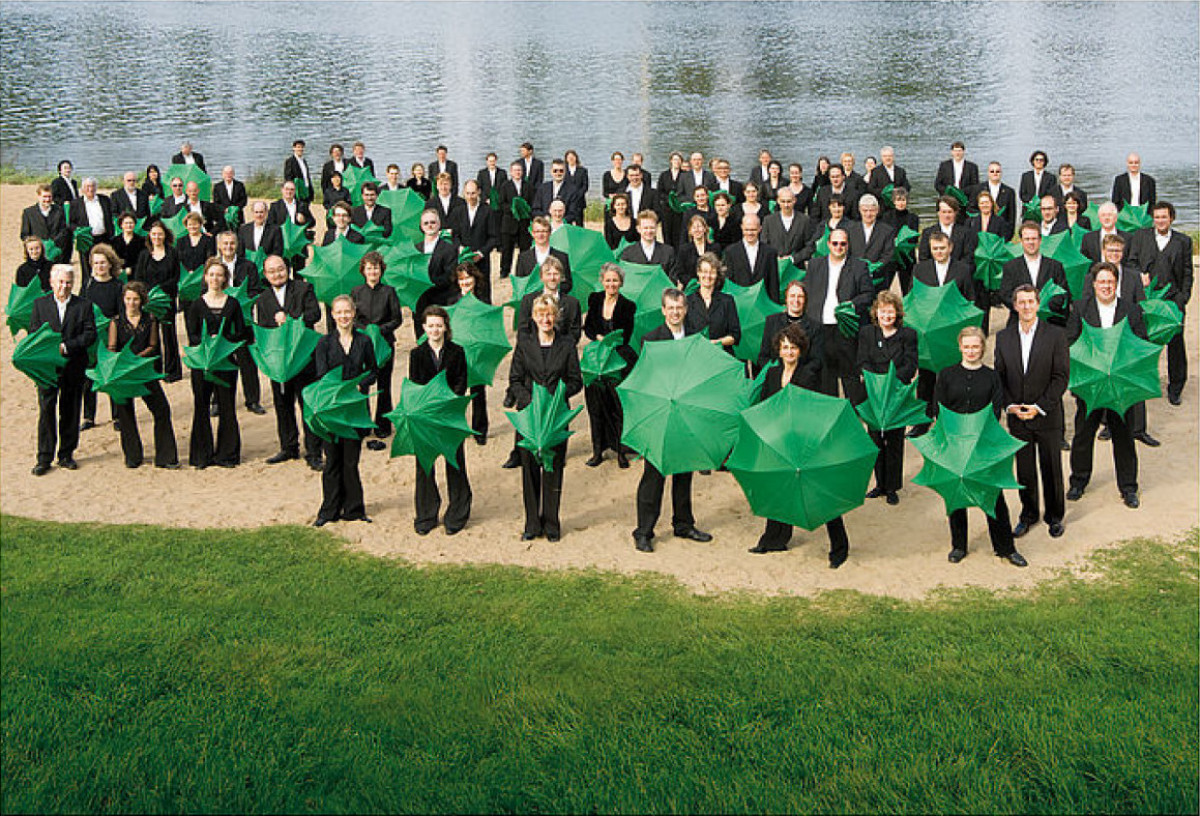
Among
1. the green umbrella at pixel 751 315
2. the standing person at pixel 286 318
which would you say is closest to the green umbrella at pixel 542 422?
the green umbrella at pixel 751 315

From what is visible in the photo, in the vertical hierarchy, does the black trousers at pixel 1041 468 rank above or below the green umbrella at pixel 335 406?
below

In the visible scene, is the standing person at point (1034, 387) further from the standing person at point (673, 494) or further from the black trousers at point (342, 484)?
the black trousers at point (342, 484)

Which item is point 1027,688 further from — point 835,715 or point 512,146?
point 512,146

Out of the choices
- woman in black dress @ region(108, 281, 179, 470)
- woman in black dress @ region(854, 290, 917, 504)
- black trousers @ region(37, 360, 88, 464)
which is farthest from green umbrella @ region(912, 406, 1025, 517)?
black trousers @ region(37, 360, 88, 464)

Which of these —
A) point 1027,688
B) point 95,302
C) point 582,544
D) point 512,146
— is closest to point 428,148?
point 512,146

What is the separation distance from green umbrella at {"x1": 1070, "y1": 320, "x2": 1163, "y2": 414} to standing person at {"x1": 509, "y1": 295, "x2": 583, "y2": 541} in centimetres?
430

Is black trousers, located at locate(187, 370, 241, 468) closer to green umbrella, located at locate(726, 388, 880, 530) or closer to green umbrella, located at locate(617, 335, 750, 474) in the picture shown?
green umbrella, located at locate(617, 335, 750, 474)

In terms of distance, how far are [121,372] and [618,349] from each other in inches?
186

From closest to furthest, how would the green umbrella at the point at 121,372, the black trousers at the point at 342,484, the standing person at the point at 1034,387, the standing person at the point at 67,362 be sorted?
the standing person at the point at 1034,387 < the black trousers at the point at 342,484 < the green umbrella at the point at 121,372 < the standing person at the point at 67,362

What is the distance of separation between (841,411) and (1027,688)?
244 centimetres

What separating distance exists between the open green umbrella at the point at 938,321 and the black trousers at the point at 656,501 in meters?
2.74

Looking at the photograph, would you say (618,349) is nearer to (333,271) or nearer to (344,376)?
(344,376)

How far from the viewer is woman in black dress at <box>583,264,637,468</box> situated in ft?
41.0

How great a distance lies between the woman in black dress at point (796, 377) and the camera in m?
10.4
